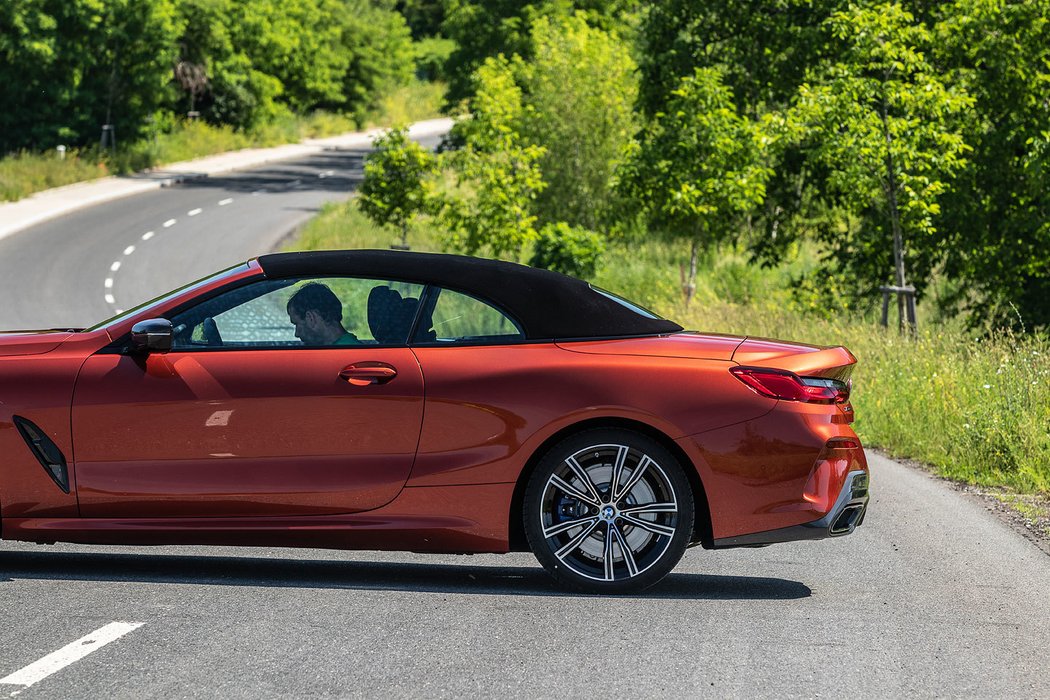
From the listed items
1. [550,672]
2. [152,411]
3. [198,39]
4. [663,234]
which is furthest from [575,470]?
[198,39]

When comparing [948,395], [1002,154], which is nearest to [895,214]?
[1002,154]

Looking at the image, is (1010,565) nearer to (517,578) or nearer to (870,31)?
(517,578)

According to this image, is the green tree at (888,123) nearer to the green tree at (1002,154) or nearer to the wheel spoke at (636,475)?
the green tree at (1002,154)

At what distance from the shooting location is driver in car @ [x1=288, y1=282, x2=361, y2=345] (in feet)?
23.3

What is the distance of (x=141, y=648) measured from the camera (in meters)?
5.93

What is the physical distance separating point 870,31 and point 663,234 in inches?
755

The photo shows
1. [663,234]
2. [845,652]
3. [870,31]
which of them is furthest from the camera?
[663,234]

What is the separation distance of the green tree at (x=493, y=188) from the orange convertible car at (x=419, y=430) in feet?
79.7

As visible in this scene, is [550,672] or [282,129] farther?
[282,129]

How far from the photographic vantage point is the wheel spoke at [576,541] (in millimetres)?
7027

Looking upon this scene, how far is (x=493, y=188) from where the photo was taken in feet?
104

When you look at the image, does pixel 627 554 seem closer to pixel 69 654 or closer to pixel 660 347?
pixel 660 347

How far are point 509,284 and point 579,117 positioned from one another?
106 ft

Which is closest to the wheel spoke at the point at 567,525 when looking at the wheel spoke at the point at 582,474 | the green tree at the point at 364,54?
the wheel spoke at the point at 582,474
